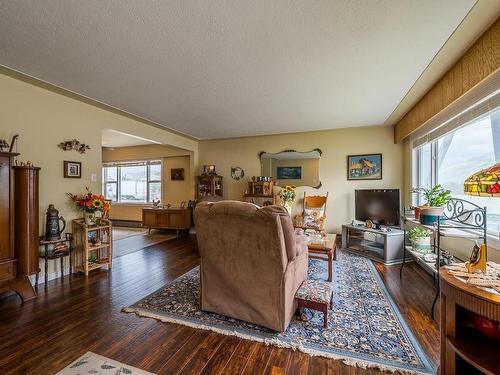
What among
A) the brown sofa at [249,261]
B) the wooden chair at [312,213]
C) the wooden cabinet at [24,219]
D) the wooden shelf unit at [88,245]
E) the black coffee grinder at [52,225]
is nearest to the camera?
the brown sofa at [249,261]

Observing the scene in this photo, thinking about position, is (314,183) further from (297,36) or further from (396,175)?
(297,36)

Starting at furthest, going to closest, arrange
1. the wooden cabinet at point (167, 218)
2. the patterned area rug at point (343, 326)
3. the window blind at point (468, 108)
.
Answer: the wooden cabinet at point (167, 218) → the window blind at point (468, 108) → the patterned area rug at point (343, 326)

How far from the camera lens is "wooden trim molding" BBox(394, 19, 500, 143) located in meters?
1.82

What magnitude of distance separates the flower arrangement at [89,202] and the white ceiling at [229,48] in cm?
151

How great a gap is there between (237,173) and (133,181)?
3798mm

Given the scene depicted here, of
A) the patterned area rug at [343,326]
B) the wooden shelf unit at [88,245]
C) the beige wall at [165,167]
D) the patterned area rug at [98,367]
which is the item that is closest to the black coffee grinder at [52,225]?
the wooden shelf unit at [88,245]

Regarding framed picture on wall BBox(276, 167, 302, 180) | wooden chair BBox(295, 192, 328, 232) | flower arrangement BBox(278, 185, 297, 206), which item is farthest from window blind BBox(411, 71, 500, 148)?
flower arrangement BBox(278, 185, 297, 206)

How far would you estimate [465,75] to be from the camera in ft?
7.27

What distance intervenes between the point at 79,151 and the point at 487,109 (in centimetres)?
516

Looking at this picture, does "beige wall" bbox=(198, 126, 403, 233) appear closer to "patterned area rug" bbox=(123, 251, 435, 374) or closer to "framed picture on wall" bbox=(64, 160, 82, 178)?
"patterned area rug" bbox=(123, 251, 435, 374)

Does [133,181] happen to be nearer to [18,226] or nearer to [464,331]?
[18,226]

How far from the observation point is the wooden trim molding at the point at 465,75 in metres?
1.82

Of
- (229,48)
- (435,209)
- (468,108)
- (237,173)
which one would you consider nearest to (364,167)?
(468,108)

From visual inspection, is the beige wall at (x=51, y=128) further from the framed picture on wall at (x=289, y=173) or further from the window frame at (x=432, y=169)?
the window frame at (x=432, y=169)
